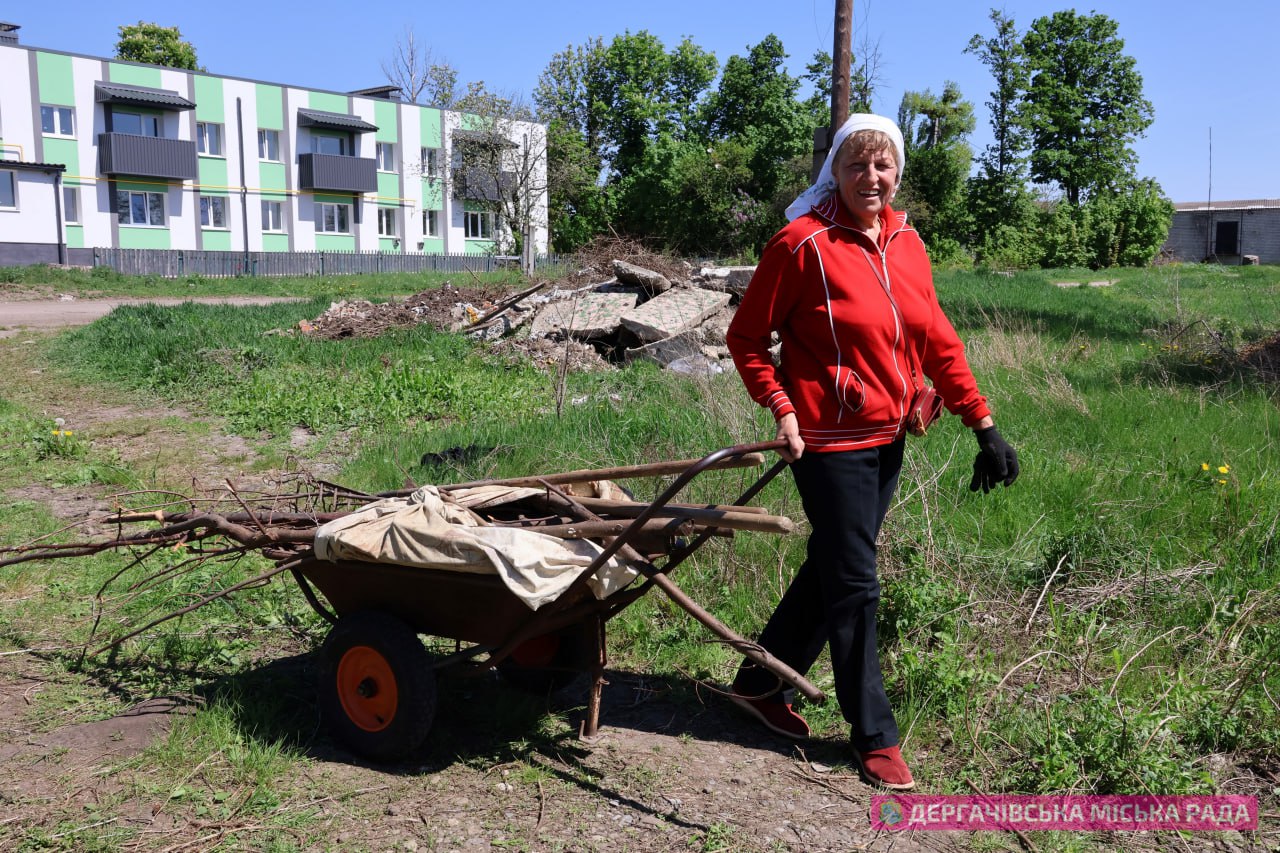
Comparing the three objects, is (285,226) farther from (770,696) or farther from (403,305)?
(770,696)

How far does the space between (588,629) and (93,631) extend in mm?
2274

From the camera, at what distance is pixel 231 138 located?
43.2m

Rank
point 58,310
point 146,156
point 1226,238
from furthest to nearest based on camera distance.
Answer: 1. point 1226,238
2. point 146,156
3. point 58,310

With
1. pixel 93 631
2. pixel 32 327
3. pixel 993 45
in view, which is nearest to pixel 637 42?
pixel 993 45

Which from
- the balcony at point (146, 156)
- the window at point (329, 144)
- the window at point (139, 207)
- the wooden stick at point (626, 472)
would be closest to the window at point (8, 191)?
the balcony at point (146, 156)

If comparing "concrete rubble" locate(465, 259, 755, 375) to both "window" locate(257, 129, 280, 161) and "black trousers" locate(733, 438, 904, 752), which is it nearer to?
"black trousers" locate(733, 438, 904, 752)

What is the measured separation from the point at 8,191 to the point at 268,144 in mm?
11295

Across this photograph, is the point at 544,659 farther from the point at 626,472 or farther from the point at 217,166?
the point at 217,166

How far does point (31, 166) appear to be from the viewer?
35875 millimetres

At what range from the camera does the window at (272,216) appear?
147 feet

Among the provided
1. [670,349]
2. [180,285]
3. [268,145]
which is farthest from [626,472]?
[268,145]

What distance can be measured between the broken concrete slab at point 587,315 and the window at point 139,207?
32750 mm

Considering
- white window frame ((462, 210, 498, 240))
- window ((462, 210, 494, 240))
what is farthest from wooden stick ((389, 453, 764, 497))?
window ((462, 210, 494, 240))

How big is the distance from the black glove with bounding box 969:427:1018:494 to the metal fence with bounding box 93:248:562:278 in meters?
27.4
